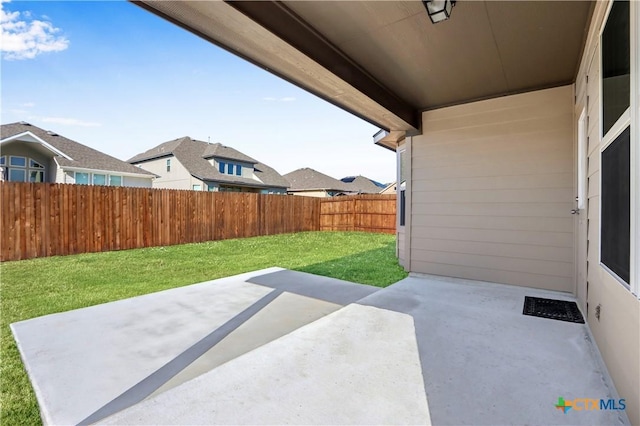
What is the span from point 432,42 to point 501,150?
202 cm

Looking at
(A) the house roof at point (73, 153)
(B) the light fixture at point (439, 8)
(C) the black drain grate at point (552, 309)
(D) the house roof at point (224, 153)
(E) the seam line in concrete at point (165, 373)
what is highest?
(D) the house roof at point (224, 153)

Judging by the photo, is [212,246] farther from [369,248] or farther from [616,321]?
[616,321]

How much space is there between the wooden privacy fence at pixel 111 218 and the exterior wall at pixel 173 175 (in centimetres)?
832

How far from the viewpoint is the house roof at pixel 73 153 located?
11.4m

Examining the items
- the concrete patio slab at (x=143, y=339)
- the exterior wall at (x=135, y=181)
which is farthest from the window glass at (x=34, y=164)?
the concrete patio slab at (x=143, y=339)

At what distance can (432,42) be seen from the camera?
2828 millimetres

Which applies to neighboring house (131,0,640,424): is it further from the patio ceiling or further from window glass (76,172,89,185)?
window glass (76,172,89,185)

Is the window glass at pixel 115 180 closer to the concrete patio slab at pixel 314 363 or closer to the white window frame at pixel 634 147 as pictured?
the concrete patio slab at pixel 314 363

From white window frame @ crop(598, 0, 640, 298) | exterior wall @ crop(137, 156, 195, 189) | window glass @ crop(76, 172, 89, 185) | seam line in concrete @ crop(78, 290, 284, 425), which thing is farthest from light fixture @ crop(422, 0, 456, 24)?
exterior wall @ crop(137, 156, 195, 189)

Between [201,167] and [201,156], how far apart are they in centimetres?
136

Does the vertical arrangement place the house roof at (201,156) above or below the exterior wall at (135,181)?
above

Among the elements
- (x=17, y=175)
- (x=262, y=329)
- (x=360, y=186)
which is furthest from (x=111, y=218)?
(x=360, y=186)

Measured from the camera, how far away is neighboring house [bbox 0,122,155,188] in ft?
35.2

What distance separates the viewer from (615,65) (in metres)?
1.72
